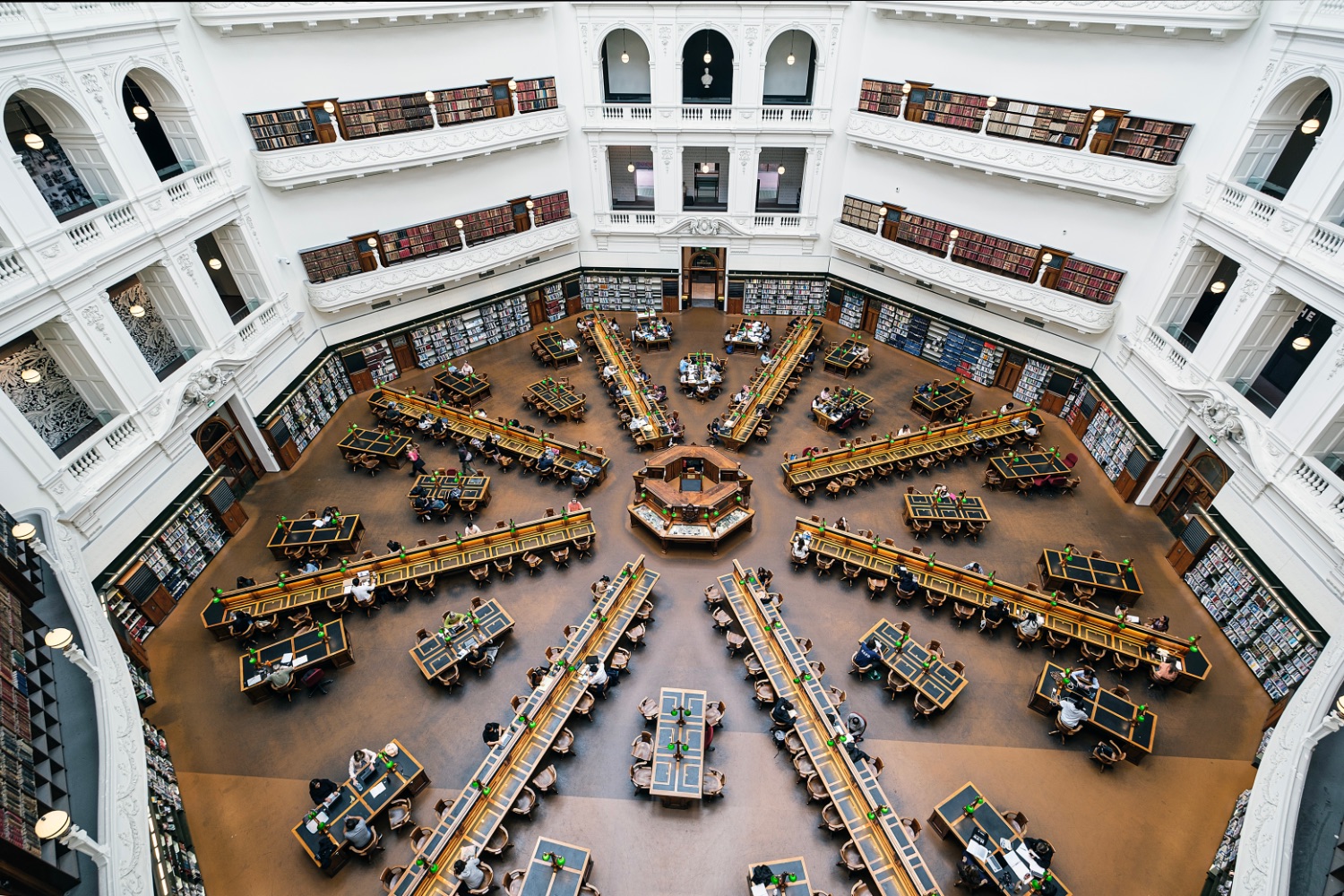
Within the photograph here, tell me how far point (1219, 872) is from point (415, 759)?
15.8m

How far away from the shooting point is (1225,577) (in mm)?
16062

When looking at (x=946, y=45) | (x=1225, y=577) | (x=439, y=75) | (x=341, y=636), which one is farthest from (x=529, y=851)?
(x=946, y=45)

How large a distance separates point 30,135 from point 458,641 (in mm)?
15009

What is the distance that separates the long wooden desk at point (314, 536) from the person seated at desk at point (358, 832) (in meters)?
8.21

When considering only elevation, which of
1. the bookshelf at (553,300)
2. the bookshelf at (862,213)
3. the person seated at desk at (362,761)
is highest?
the bookshelf at (862,213)

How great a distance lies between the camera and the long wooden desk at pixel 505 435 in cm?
2109

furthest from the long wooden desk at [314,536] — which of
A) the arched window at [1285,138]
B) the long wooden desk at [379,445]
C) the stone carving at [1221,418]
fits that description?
the arched window at [1285,138]

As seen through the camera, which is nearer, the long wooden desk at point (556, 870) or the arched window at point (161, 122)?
the long wooden desk at point (556, 870)

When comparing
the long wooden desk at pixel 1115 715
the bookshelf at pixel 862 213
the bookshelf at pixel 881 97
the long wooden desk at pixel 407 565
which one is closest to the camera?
the long wooden desk at pixel 1115 715

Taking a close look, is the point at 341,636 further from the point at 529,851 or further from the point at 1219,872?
the point at 1219,872

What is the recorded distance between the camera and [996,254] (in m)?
22.5

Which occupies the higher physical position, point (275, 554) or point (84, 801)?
point (84, 801)

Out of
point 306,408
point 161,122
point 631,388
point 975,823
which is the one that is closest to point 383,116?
point 161,122

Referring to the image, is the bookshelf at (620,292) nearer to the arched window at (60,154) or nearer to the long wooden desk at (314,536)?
the long wooden desk at (314,536)
